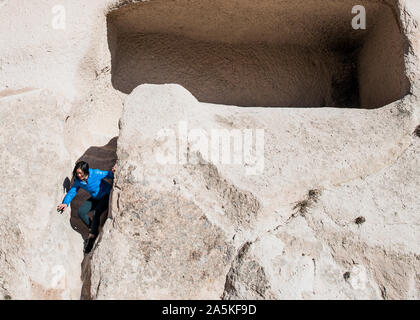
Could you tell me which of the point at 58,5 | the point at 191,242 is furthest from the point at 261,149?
the point at 58,5

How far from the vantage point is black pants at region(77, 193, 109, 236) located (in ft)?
7.74

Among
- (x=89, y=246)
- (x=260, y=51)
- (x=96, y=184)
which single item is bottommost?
(x=89, y=246)

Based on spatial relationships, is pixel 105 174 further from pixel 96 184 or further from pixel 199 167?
pixel 199 167

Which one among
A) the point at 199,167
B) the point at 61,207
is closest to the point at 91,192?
the point at 61,207

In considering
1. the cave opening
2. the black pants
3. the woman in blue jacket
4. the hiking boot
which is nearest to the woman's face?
the woman in blue jacket

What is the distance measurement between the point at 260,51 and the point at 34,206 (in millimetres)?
1518

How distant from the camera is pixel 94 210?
96.1 inches

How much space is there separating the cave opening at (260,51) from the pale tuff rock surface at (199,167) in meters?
0.01

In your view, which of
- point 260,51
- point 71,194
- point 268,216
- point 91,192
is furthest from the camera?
point 260,51

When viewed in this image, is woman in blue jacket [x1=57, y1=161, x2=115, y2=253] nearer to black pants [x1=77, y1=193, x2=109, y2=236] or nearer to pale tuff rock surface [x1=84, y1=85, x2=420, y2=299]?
black pants [x1=77, y1=193, x2=109, y2=236]

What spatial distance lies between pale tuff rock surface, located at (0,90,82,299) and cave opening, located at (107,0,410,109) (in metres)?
0.63

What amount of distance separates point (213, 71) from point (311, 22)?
0.58 m

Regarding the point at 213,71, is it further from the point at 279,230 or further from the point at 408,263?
the point at 408,263

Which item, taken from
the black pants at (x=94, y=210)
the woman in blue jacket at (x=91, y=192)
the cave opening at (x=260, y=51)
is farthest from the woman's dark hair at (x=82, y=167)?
the cave opening at (x=260, y=51)
